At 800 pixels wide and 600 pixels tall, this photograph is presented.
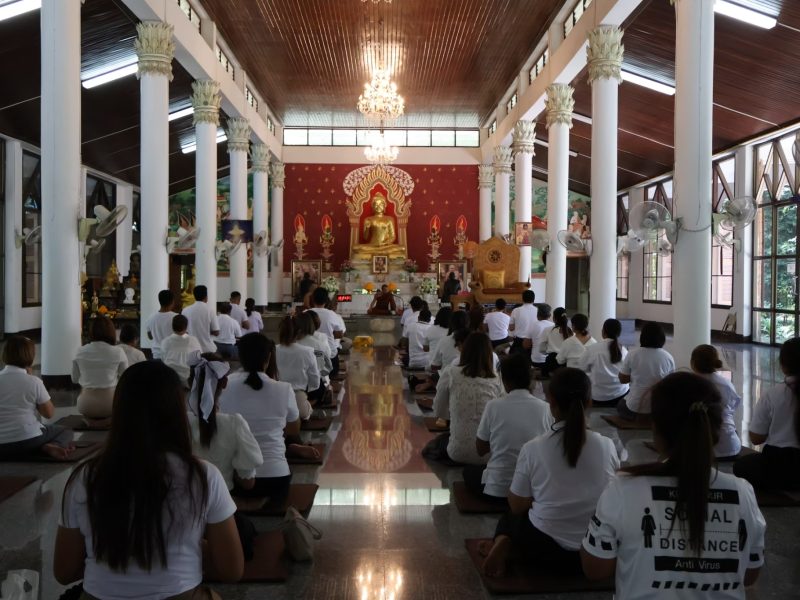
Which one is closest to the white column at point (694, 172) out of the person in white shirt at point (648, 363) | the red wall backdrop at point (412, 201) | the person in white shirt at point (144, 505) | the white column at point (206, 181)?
→ the person in white shirt at point (648, 363)

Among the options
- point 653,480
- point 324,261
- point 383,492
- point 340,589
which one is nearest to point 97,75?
point 324,261

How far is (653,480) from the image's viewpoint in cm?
204

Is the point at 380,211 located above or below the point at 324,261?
above

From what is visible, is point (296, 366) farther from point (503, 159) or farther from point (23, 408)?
point (503, 159)

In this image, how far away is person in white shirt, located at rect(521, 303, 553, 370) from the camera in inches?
410

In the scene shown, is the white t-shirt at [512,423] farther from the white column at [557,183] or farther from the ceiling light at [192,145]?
the ceiling light at [192,145]

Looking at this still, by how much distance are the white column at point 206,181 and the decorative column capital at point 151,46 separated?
3.51 m

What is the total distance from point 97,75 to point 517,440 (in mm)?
14907

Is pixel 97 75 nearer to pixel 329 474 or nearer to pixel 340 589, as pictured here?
pixel 329 474

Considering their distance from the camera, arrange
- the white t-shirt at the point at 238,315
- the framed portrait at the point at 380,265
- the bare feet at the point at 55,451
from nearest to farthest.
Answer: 1. the bare feet at the point at 55,451
2. the white t-shirt at the point at 238,315
3. the framed portrait at the point at 380,265

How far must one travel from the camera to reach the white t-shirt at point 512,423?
4.23m

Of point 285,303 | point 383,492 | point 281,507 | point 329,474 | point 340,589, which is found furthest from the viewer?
point 285,303

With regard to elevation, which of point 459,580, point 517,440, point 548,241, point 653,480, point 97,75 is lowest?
point 459,580

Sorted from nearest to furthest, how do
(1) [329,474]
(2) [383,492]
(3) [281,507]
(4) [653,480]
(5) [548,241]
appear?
(4) [653,480] → (3) [281,507] → (2) [383,492] → (1) [329,474] → (5) [548,241]
